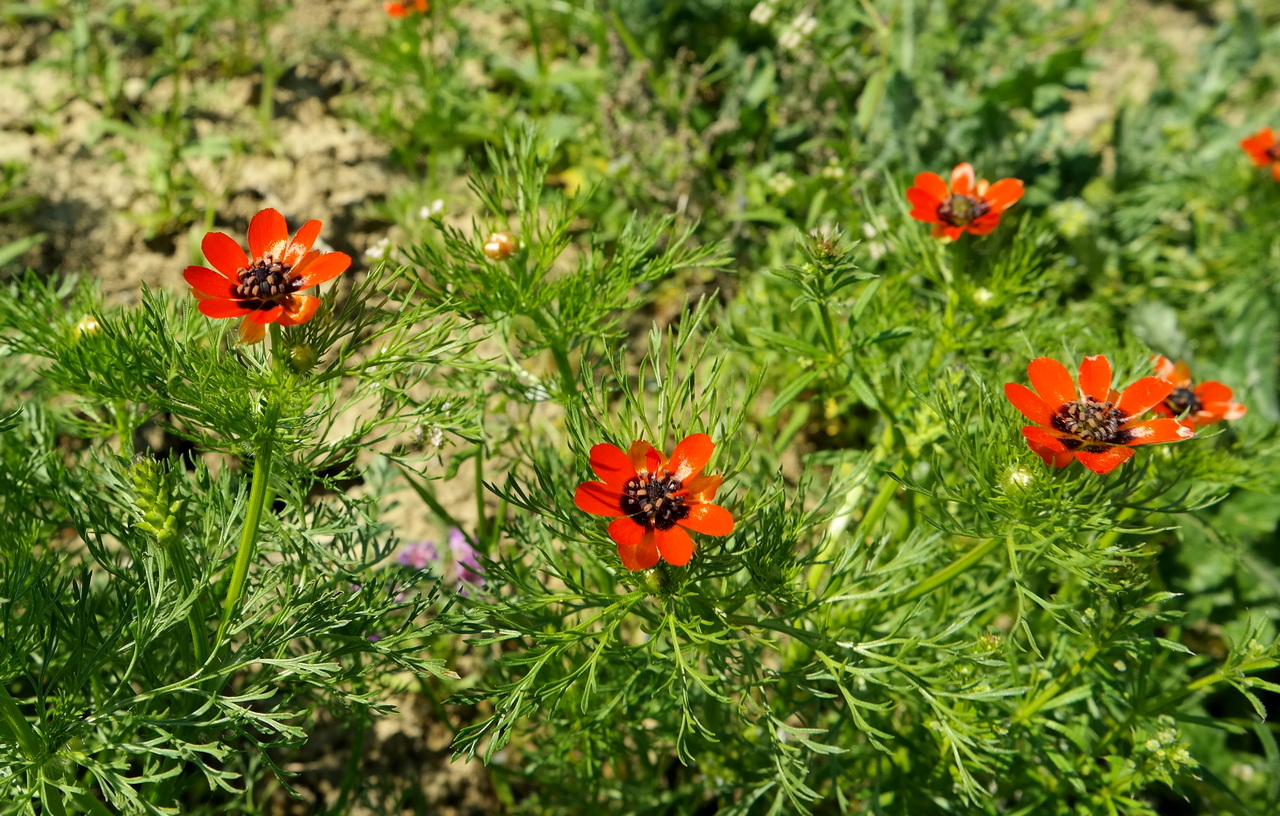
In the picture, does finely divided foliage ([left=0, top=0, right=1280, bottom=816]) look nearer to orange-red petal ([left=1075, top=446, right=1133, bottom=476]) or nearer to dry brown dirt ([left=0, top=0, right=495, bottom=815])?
orange-red petal ([left=1075, top=446, right=1133, bottom=476])

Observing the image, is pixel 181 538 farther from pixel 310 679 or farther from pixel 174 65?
pixel 174 65

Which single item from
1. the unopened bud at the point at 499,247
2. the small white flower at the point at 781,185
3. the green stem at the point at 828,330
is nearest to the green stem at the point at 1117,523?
the green stem at the point at 828,330

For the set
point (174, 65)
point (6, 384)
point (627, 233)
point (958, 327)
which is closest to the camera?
point (627, 233)

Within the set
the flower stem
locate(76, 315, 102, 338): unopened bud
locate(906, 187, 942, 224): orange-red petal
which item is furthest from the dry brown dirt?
locate(906, 187, 942, 224): orange-red petal

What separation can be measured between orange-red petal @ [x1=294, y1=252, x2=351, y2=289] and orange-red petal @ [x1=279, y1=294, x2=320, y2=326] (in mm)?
25

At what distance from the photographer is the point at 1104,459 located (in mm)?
1266

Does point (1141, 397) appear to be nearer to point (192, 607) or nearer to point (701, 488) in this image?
point (701, 488)

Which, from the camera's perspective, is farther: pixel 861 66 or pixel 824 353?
pixel 861 66

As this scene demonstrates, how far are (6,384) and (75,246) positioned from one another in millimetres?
839

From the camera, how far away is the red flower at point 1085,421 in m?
1.29

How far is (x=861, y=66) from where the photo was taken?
349 cm

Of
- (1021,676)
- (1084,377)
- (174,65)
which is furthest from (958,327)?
(174,65)

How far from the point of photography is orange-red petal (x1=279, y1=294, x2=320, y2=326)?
1260mm

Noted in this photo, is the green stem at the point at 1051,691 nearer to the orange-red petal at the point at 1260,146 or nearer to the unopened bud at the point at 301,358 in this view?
the unopened bud at the point at 301,358
